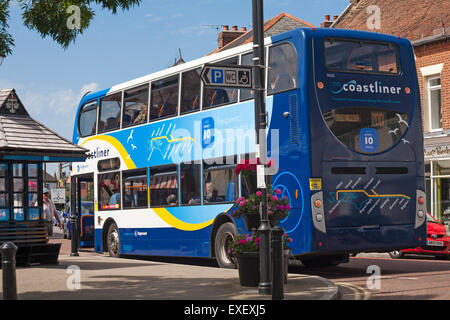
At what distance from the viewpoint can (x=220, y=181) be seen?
632 inches

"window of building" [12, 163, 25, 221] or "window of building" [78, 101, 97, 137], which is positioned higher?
"window of building" [78, 101, 97, 137]

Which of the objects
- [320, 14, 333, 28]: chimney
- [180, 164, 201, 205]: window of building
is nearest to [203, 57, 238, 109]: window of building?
[180, 164, 201, 205]: window of building

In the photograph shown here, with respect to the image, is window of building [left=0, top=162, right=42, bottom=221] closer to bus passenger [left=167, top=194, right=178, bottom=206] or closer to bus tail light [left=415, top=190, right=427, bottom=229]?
bus passenger [left=167, top=194, right=178, bottom=206]

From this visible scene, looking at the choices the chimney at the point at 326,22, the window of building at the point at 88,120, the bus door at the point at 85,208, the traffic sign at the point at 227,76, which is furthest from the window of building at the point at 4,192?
Result: the chimney at the point at 326,22

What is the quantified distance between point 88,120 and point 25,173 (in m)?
6.00

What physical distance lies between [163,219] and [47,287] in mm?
6426

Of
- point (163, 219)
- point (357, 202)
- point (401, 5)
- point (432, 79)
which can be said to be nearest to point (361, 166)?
point (357, 202)

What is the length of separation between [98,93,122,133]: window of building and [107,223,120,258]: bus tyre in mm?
2729

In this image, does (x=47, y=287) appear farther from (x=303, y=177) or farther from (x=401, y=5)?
(x=401, y=5)

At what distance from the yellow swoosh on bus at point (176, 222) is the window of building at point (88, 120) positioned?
4.29 m

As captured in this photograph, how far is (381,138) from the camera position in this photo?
47.0 ft

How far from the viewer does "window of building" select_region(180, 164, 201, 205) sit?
16.8 m

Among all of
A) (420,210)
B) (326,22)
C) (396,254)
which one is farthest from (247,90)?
(326,22)

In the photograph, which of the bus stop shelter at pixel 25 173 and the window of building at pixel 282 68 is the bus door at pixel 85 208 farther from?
the window of building at pixel 282 68
